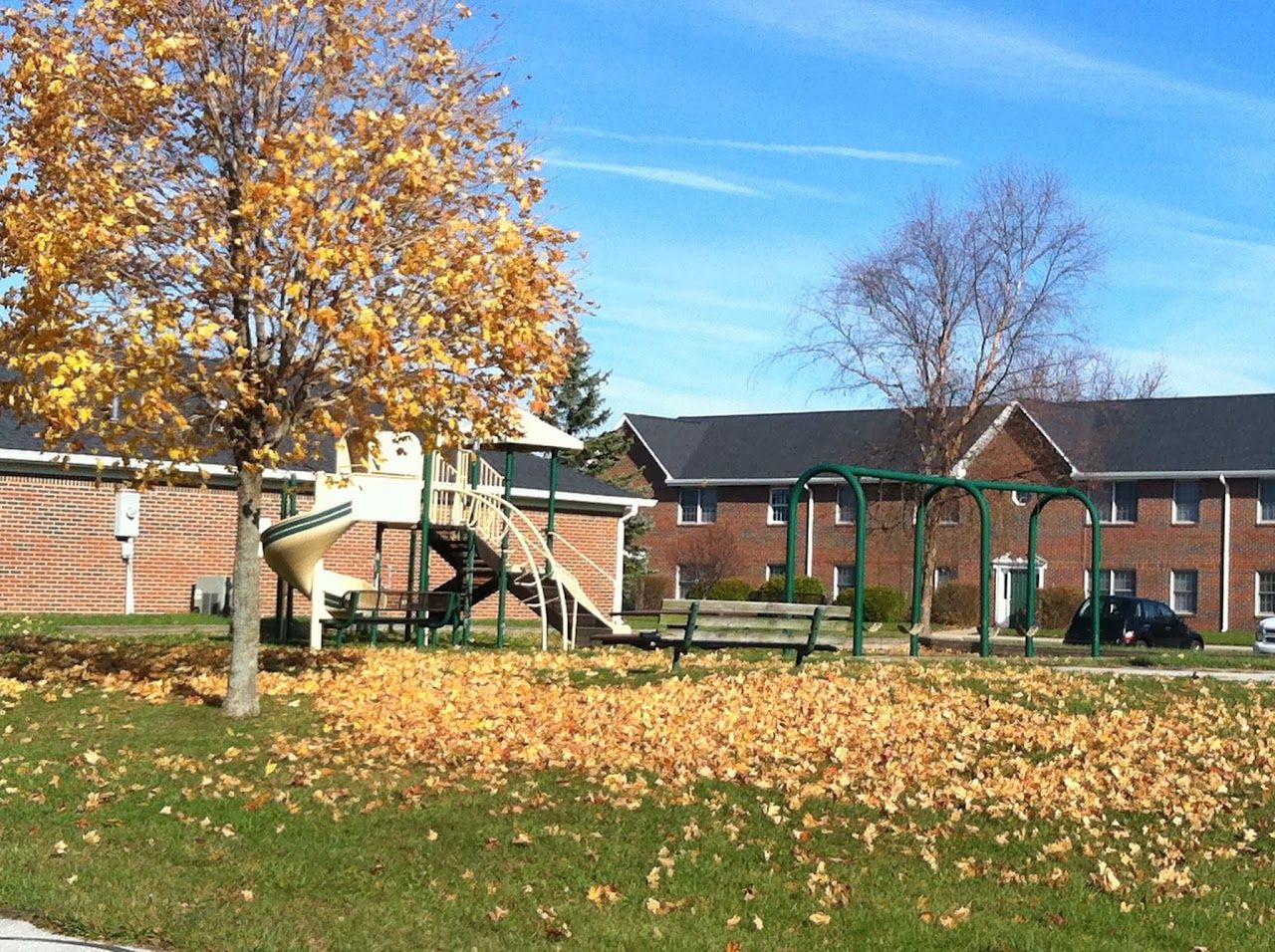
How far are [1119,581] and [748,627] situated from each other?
38.2m

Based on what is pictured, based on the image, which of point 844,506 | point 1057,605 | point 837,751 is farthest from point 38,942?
point 844,506

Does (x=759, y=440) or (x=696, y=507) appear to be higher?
(x=759, y=440)

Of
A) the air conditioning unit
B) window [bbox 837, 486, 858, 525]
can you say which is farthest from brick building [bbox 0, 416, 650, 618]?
window [bbox 837, 486, 858, 525]

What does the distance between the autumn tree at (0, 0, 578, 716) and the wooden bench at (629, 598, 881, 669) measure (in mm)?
4119

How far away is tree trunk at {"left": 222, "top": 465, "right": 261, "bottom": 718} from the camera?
1385 cm

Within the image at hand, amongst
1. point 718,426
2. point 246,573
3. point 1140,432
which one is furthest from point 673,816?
point 718,426

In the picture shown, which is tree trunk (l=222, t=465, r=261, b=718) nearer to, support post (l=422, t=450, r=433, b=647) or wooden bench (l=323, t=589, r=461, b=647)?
wooden bench (l=323, t=589, r=461, b=647)

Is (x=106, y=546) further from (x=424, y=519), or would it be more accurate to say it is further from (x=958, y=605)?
(x=958, y=605)

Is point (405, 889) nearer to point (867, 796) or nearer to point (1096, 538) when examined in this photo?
point (867, 796)

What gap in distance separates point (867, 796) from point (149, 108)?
7996 mm

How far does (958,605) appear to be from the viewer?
5162 centimetres

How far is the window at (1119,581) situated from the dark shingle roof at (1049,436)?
3115mm

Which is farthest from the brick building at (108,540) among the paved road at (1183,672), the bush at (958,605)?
the bush at (958,605)

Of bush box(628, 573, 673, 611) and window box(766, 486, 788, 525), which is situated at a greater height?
window box(766, 486, 788, 525)
